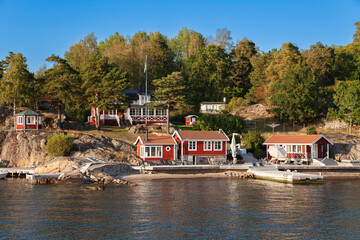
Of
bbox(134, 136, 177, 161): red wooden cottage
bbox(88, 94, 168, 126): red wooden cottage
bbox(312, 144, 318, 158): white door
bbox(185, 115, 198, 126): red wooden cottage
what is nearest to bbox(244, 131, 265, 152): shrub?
bbox(312, 144, 318, 158): white door

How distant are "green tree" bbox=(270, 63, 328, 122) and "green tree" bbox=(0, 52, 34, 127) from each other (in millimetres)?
42852

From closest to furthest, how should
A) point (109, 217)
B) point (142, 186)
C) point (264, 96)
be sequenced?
1. point (109, 217)
2. point (142, 186)
3. point (264, 96)

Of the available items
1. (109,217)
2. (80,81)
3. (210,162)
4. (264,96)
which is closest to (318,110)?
(264,96)

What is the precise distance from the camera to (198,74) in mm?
101438

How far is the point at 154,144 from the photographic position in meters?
59.0

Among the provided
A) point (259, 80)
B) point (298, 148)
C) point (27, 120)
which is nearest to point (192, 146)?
point (298, 148)

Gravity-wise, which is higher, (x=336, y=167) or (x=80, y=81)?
(x=80, y=81)

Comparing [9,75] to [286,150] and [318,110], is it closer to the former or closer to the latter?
[286,150]

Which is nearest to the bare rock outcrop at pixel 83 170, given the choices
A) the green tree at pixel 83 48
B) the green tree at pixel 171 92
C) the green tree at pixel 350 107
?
the green tree at pixel 171 92

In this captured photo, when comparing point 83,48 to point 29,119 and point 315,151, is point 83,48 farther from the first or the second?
point 315,151

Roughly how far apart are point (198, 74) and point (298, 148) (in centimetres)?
4338

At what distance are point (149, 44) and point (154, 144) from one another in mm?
54704

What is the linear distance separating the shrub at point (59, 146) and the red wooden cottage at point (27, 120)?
8.85 m

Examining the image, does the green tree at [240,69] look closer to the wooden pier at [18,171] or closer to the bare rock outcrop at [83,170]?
the bare rock outcrop at [83,170]
